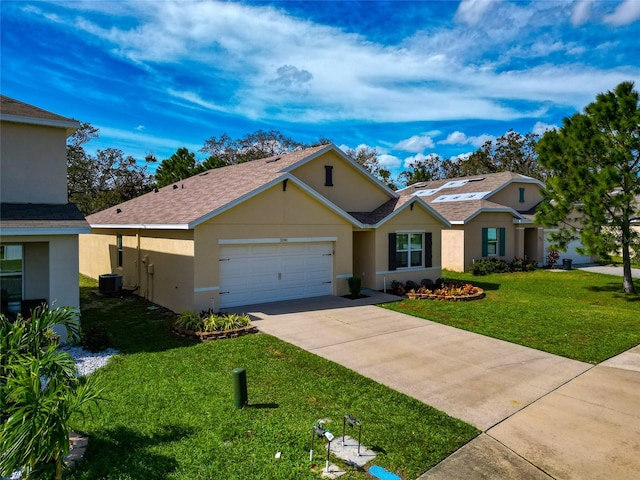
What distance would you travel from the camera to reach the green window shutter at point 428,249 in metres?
18.6

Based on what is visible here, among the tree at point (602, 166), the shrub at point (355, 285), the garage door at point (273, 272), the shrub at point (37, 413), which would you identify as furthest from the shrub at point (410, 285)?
the shrub at point (37, 413)

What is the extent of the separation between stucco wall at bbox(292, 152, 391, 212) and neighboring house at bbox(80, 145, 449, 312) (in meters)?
0.05

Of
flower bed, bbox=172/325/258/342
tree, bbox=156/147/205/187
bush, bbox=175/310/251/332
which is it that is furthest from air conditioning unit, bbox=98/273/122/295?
tree, bbox=156/147/205/187

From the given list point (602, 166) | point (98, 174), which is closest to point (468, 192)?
point (602, 166)

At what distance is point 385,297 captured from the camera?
51.6ft

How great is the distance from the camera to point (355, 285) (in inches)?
611

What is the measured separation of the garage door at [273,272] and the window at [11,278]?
5.33 metres

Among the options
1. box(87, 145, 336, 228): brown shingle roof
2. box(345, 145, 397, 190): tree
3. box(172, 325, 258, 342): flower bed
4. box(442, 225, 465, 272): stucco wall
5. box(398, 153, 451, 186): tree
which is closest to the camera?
box(172, 325, 258, 342): flower bed

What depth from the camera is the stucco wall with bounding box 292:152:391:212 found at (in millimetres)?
17484

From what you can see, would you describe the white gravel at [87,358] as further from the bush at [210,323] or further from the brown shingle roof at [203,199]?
the brown shingle roof at [203,199]

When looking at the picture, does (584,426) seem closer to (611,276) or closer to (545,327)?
(545,327)

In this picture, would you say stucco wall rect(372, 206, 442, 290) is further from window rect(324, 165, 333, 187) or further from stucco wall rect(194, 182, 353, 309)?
window rect(324, 165, 333, 187)

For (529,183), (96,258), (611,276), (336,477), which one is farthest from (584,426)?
(529,183)

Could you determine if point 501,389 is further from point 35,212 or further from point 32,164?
point 32,164
